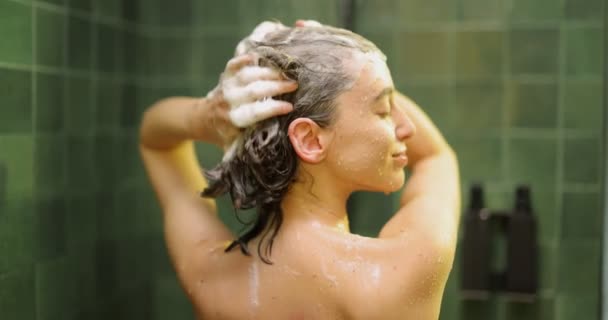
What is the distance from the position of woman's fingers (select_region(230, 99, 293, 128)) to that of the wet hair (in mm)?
21

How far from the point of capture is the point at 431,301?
1.10 m

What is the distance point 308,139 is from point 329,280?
219 mm

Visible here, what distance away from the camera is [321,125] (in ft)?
3.62

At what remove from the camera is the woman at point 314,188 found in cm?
108

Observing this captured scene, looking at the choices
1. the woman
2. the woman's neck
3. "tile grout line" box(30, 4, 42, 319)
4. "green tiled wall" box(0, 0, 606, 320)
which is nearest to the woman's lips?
the woman

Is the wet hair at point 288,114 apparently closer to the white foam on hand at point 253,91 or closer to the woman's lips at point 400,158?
the white foam on hand at point 253,91

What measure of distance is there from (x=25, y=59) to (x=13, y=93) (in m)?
0.08

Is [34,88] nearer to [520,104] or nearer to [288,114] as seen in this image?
[288,114]

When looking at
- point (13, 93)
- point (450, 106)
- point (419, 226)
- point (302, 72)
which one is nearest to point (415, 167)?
point (419, 226)

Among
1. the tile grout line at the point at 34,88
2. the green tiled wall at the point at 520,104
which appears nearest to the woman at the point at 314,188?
the tile grout line at the point at 34,88

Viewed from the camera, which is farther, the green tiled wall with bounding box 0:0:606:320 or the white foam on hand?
the green tiled wall with bounding box 0:0:606:320

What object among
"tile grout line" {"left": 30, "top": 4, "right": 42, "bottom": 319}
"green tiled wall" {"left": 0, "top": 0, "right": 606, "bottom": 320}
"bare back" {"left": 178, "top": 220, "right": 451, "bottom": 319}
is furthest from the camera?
"green tiled wall" {"left": 0, "top": 0, "right": 606, "bottom": 320}

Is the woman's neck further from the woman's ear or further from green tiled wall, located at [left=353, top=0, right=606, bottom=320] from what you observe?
green tiled wall, located at [left=353, top=0, right=606, bottom=320]

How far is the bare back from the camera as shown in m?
1.07
